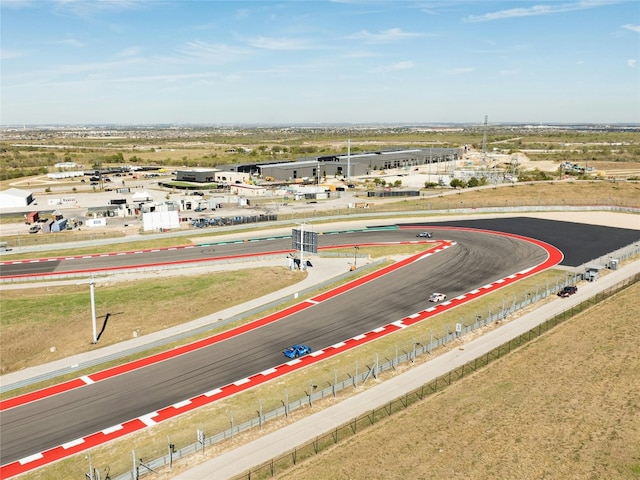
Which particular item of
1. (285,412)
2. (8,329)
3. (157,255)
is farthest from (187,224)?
(285,412)

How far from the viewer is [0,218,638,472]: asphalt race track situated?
34.2 meters

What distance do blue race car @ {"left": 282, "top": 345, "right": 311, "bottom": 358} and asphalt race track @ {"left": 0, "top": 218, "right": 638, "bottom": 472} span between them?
3.82 feet

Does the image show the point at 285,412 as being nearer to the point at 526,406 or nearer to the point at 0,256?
the point at 526,406

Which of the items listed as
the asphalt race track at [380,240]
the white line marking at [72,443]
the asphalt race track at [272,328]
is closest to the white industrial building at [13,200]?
the asphalt race track at [380,240]

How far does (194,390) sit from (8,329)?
26.4 metres

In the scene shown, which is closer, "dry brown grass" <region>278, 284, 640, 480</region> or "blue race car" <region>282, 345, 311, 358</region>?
"dry brown grass" <region>278, 284, 640, 480</region>

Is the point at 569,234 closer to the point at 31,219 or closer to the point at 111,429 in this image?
the point at 111,429

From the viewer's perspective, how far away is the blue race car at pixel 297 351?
42.8 metres

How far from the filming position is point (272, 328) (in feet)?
164

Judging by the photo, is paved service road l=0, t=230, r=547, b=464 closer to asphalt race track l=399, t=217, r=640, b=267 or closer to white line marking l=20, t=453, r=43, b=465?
white line marking l=20, t=453, r=43, b=465

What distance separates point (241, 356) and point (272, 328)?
6.83m

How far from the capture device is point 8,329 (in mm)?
49969

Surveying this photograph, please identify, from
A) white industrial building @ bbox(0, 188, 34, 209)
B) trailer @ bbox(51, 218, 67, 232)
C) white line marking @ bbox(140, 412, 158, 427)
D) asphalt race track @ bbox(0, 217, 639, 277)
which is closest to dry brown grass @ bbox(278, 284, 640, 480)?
white line marking @ bbox(140, 412, 158, 427)

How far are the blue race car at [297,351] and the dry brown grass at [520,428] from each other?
12627mm
